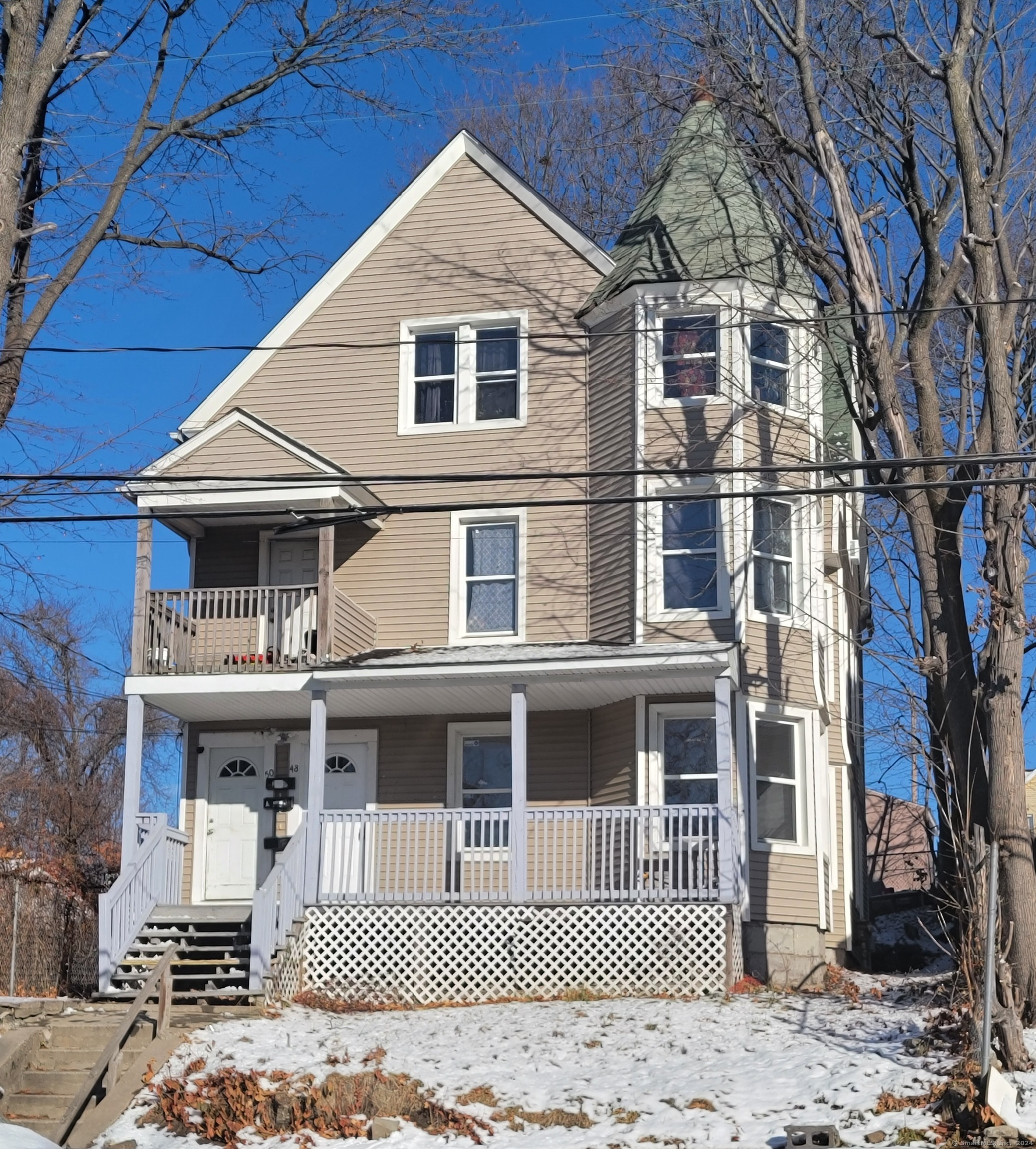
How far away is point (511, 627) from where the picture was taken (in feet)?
67.7

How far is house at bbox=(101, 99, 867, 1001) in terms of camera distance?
57.4ft

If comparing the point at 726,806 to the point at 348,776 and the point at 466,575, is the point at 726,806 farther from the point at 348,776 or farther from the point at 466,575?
the point at 348,776

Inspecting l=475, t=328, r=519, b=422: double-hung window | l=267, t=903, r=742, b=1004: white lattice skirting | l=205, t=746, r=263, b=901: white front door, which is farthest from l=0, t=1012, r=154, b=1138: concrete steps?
l=475, t=328, r=519, b=422: double-hung window

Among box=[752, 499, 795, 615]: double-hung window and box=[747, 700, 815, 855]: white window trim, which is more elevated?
box=[752, 499, 795, 615]: double-hung window

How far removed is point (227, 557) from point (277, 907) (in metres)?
6.26

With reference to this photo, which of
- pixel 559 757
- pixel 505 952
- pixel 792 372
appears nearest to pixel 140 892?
pixel 505 952

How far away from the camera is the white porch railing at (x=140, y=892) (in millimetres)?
16859

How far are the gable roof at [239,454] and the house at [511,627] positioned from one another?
0.05m

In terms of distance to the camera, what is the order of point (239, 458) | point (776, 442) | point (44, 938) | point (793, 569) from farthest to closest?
point (44, 938) < point (776, 442) < point (793, 569) < point (239, 458)

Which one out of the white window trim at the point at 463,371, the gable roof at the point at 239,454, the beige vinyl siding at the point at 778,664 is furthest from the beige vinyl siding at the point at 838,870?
the gable roof at the point at 239,454

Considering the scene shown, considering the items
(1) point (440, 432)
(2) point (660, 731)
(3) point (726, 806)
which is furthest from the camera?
(1) point (440, 432)

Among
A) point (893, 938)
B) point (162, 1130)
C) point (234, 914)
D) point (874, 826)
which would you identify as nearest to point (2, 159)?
point (162, 1130)

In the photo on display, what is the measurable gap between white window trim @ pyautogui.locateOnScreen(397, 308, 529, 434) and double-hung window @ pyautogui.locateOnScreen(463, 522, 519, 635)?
1.38 meters

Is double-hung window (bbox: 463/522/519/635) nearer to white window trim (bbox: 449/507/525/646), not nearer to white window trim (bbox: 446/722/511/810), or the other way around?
white window trim (bbox: 449/507/525/646)
